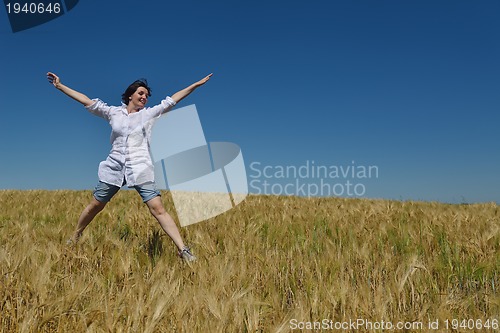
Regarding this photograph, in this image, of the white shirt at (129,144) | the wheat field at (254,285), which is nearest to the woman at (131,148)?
the white shirt at (129,144)

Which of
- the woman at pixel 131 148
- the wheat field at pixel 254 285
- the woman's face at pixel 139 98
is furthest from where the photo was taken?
the woman's face at pixel 139 98

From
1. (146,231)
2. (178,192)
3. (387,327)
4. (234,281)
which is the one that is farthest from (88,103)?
(178,192)

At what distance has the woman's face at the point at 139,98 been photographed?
4398 mm

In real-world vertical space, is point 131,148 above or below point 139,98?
below

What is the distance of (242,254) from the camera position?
343 cm

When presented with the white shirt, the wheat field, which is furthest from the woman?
the wheat field

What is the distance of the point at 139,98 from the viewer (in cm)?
440

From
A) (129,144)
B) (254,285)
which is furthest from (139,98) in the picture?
(254,285)

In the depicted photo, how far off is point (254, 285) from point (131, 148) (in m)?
2.23

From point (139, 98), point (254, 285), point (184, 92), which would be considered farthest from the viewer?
point (139, 98)

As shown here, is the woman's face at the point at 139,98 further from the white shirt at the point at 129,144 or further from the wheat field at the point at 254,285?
the wheat field at the point at 254,285

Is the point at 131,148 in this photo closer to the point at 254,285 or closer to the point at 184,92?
the point at 184,92

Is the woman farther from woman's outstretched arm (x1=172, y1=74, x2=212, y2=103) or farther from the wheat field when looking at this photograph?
the wheat field

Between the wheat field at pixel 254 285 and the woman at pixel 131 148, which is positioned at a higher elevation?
the woman at pixel 131 148
